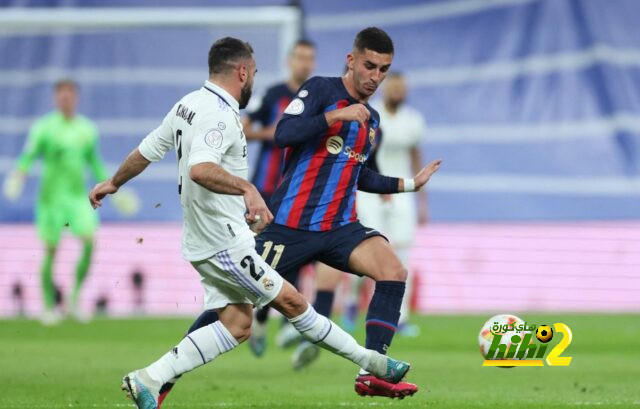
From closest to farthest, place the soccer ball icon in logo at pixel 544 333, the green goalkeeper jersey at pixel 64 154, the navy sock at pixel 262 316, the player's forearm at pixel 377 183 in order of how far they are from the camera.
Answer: the player's forearm at pixel 377 183
the soccer ball icon in logo at pixel 544 333
the navy sock at pixel 262 316
the green goalkeeper jersey at pixel 64 154

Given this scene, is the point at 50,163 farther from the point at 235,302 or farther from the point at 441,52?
the point at 235,302

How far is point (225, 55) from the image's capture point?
6.72 meters

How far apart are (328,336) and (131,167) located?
129 cm

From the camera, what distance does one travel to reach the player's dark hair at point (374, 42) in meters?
7.49

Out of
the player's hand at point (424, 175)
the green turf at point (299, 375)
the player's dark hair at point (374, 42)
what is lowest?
the green turf at point (299, 375)

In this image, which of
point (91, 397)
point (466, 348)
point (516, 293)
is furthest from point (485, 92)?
point (91, 397)

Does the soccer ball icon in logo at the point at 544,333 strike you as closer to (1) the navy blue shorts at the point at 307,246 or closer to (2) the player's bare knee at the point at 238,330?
(1) the navy blue shorts at the point at 307,246

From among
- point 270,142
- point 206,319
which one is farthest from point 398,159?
point 206,319

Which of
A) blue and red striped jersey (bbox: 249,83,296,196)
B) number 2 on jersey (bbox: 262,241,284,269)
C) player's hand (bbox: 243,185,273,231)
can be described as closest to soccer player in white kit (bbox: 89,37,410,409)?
player's hand (bbox: 243,185,273,231)

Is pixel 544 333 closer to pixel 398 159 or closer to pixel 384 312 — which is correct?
pixel 384 312

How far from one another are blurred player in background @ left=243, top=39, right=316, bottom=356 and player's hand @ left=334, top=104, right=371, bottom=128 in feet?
12.6

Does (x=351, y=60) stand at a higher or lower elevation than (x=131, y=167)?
higher

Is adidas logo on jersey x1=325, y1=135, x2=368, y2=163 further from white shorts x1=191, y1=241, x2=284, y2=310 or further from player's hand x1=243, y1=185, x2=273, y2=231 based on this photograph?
player's hand x1=243, y1=185, x2=273, y2=231

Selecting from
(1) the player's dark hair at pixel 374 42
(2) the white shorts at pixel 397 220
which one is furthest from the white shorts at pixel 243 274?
(2) the white shorts at pixel 397 220
